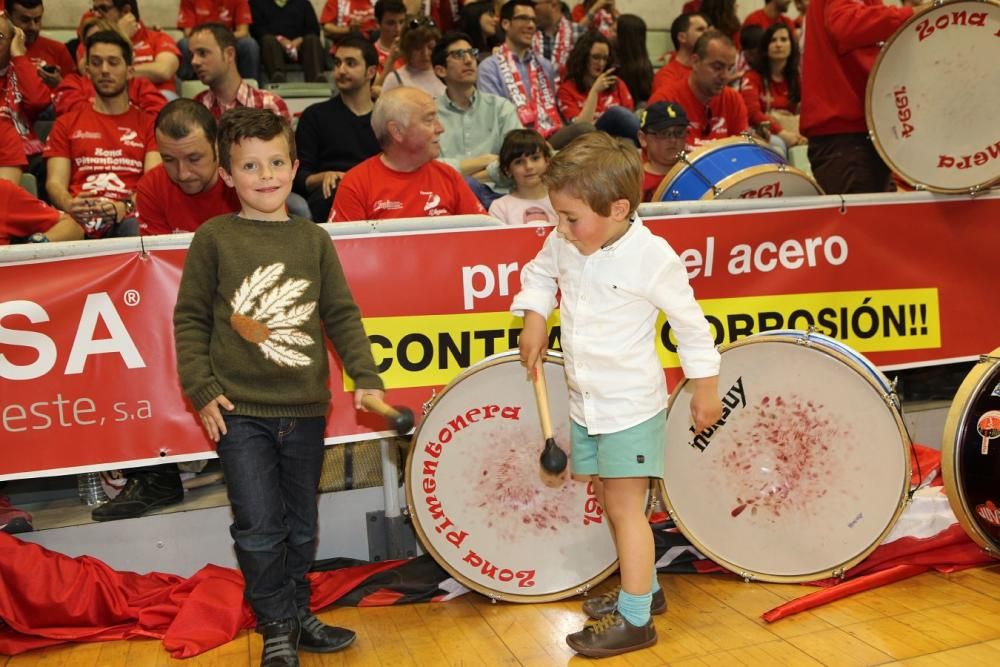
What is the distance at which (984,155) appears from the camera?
13.7 ft

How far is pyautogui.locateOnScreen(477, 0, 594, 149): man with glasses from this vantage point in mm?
6797

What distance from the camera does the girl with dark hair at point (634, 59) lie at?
7961 millimetres

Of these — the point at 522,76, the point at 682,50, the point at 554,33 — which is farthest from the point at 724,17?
the point at 522,76

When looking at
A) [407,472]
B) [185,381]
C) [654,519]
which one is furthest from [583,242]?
[654,519]

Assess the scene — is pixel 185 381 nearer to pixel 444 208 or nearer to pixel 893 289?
pixel 444 208

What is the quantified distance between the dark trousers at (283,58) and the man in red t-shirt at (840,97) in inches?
180

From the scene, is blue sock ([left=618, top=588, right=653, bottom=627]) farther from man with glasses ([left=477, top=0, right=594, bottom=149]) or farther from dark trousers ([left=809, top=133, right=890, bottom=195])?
man with glasses ([left=477, top=0, right=594, bottom=149])

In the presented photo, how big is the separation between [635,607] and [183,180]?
2540mm

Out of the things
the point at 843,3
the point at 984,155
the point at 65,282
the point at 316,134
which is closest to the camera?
the point at 65,282

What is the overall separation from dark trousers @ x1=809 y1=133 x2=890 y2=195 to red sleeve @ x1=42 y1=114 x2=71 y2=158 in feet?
12.6

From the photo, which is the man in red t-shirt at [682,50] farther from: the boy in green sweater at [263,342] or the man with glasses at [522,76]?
the boy in green sweater at [263,342]

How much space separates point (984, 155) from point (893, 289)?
0.72 m

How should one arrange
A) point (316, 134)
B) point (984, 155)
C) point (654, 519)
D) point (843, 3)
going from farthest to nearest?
point (316, 134) → point (843, 3) → point (984, 155) → point (654, 519)

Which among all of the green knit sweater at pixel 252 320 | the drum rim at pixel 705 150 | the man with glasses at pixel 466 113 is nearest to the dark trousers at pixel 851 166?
the drum rim at pixel 705 150
